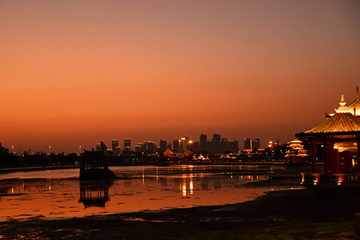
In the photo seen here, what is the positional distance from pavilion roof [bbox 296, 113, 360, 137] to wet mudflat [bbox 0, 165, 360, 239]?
23.5 ft

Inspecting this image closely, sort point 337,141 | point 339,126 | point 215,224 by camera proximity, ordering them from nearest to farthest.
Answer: point 215,224 < point 339,126 < point 337,141

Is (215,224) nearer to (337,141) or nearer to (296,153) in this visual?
(337,141)

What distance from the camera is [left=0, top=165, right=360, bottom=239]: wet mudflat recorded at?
18031mm

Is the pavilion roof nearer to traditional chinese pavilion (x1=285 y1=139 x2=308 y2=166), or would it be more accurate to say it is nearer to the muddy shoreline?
the muddy shoreline

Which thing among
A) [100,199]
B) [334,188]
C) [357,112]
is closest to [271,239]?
[334,188]

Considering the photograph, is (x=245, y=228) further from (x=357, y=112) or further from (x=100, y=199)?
(x=357, y=112)

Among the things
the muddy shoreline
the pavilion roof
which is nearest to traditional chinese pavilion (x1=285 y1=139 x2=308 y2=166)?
the pavilion roof

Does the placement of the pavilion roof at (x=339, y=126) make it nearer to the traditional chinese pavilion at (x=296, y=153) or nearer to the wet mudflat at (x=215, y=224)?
the wet mudflat at (x=215, y=224)

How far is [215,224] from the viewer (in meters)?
21.3

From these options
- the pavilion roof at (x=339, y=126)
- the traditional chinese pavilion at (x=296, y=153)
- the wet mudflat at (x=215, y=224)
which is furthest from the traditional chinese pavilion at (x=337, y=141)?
the traditional chinese pavilion at (x=296, y=153)

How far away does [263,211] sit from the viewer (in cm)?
2602

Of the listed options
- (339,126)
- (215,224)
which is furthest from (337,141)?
(215,224)

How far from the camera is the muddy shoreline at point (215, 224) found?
18000 millimetres

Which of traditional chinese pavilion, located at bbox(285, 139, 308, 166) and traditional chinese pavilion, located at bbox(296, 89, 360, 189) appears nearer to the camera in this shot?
traditional chinese pavilion, located at bbox(296, 89, 360, 189)
